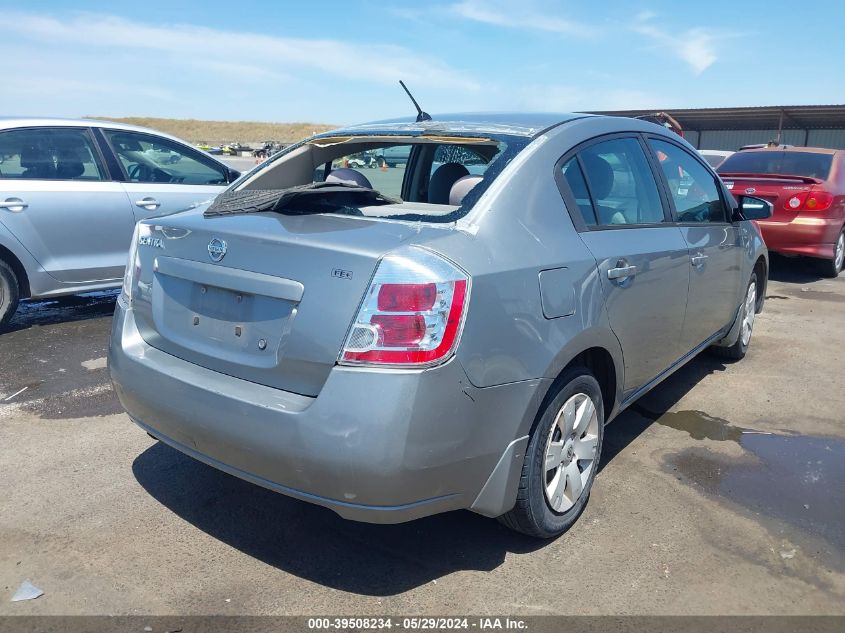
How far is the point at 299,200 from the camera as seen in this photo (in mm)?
2951

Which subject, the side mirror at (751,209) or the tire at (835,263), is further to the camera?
the tire at (835,263)

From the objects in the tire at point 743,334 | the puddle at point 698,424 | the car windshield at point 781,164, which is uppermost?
the car windshield at point 781,164

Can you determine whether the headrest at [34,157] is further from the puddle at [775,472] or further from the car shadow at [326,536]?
the puddle at [775,472]

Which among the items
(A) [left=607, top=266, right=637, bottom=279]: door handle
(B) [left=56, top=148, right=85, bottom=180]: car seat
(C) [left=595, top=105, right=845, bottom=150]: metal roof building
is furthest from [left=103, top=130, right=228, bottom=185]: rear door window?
(C) [left=595, top=105, right=845, bottom=150]: metal roof building

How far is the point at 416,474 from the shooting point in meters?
2.31

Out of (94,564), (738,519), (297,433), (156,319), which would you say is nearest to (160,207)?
(156,319)

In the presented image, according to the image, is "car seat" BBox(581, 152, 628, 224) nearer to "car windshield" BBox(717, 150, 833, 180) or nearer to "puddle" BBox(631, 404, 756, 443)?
"puddle" BBox(631, 404, 756, 443)

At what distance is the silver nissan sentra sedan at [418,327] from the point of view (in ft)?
7.52

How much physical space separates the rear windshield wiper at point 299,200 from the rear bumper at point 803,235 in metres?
6.72

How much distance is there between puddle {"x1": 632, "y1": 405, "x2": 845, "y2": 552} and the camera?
3.25 meters

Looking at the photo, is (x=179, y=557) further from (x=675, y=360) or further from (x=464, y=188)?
(x=675, y=360)

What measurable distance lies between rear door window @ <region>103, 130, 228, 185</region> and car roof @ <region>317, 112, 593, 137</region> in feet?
10.8

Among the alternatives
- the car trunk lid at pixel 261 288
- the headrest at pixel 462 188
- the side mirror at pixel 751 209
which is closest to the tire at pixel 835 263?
the side mirror at pixel 751 209

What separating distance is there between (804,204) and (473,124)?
6520 millimetres
